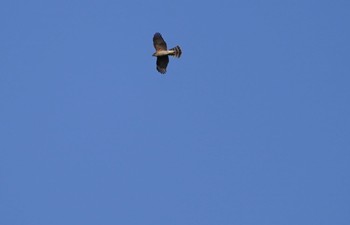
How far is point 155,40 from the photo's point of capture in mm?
42938

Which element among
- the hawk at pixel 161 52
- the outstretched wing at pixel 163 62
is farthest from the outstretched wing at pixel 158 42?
the outstretched wing at pixel 163 62

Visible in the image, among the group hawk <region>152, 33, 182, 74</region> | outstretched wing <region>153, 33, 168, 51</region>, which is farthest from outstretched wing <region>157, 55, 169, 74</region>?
outstretched wing <region>153, 33, 168, 51</region>

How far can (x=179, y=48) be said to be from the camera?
139 ft

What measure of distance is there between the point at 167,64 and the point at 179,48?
1.17m

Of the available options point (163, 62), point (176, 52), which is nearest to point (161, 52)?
point (163, 62)

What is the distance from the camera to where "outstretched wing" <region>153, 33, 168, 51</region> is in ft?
141

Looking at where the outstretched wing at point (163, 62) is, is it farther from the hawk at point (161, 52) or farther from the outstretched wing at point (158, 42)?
the outstretched wing at point (158, 42)

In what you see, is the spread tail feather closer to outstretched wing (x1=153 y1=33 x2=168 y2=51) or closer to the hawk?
the hawk

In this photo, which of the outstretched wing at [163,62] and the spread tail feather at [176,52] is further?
the outstretched wing at [163,62]

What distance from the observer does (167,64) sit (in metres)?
42.9

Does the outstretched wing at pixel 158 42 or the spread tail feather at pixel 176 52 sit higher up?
the outstretched wing at pixel 158 42

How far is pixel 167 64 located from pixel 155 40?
4.91ft

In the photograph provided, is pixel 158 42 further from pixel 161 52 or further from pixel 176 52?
pixel 176 52

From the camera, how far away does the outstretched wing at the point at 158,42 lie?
42.9 m
